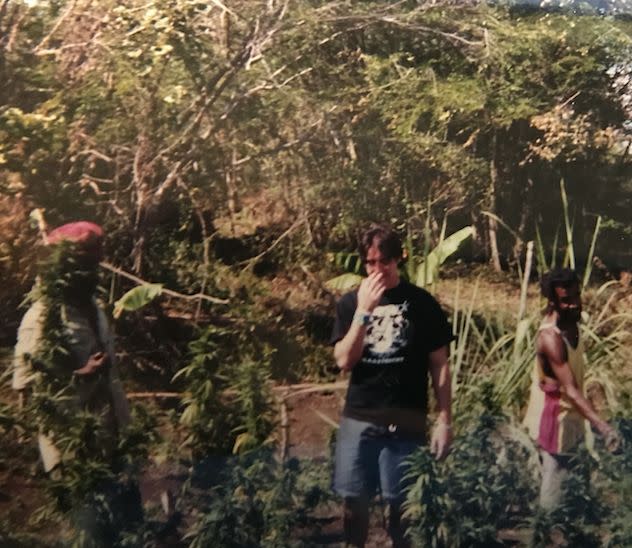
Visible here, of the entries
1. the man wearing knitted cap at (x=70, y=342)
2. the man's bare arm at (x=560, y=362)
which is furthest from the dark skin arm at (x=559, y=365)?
the man wearing knitted cap at (x=70, y=342)

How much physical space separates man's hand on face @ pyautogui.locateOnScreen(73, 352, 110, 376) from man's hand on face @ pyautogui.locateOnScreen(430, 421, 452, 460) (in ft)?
4.32

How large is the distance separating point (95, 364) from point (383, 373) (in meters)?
1.10

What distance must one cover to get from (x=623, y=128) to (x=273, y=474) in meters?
2.06

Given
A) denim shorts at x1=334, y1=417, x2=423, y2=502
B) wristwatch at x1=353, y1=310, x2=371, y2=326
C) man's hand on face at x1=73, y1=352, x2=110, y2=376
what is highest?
wristwatch at x1=353, y1=310, x2=371, y2=326

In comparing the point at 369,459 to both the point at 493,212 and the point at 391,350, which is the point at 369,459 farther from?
the point at 493,212

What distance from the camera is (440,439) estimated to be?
3789mm

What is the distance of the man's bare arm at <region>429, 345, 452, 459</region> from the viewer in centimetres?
374

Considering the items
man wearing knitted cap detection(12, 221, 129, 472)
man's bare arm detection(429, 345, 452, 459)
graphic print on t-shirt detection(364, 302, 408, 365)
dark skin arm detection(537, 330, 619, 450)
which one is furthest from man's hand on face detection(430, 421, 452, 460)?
man wearing knitted cap detection(12, 221, 129, 472)

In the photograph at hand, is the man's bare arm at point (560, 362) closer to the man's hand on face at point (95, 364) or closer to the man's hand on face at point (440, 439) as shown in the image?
the man's hand on face at point (440, 439)

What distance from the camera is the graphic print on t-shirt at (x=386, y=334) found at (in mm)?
3654

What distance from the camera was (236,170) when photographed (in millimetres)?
3609

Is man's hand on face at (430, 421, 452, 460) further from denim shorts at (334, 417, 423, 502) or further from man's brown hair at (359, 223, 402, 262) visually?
man's brown hair at (359, 223, 402, 262)

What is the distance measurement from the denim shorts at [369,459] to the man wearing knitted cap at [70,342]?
0.86 metres

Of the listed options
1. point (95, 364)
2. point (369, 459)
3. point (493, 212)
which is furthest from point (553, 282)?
point (95, 364)
